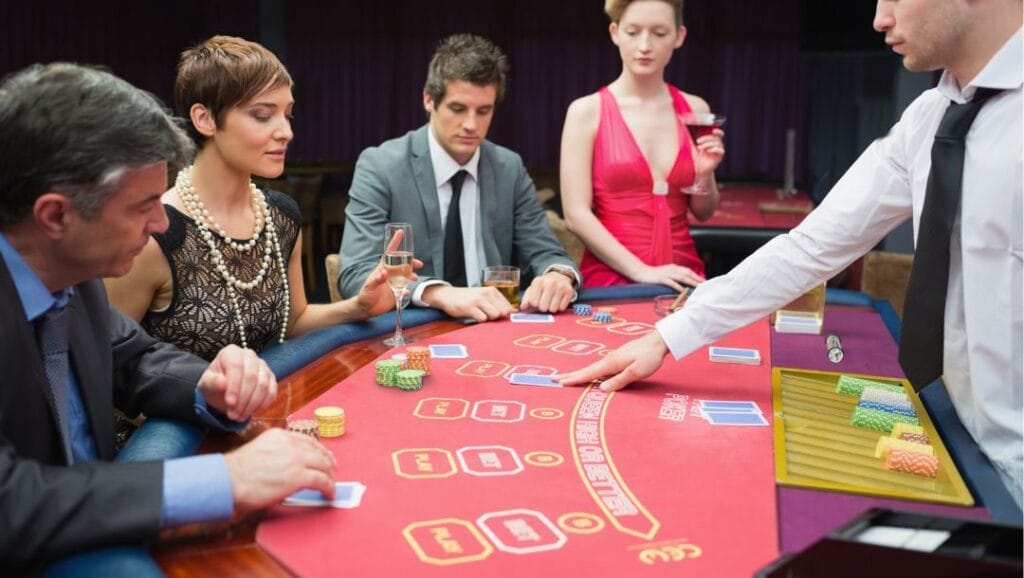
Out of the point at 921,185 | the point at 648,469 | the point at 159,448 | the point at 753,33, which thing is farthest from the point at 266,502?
the point at 753,33

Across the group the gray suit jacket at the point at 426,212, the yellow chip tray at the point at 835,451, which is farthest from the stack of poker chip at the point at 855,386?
the gray suit jacket at the point at 426,212

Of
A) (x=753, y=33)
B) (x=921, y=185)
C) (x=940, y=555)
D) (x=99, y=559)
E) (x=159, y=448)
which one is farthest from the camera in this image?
(x=753, y=33)

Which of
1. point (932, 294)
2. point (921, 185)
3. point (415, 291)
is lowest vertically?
point (415, 291)

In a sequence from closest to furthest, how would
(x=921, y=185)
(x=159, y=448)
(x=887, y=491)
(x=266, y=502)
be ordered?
(x=266, y=502) → (x=887, y=491) → (x=159, y=448) → (x=921, y=185)

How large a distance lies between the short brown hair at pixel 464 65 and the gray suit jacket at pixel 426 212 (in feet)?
0.62

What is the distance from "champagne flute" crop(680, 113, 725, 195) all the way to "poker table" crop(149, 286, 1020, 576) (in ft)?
3.89

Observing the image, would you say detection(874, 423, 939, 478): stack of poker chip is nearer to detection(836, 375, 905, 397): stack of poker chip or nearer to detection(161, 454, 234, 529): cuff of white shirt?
detection(836, 375, 905, 397): stack of poker chip

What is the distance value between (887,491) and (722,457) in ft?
0.88

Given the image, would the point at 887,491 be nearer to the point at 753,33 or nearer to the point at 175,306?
the point at 175,306

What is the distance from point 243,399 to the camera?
5.38ft

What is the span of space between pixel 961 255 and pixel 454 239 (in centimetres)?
190

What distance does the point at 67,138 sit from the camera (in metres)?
1.34

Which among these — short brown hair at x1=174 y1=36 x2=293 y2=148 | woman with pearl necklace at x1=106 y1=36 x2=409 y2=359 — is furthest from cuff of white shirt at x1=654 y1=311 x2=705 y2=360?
short brown hair at x1=174 y1=36 x2=293 y2=148

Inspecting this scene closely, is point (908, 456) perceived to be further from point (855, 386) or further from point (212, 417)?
point (212, 417)
